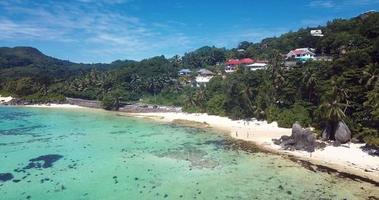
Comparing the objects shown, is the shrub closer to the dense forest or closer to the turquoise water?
the dense forest

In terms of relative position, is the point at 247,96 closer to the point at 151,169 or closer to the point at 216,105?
the point at 216,105

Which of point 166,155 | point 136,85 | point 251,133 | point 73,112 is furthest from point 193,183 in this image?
point 136,85

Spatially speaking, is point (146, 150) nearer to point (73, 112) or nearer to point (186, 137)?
point (186, 137)

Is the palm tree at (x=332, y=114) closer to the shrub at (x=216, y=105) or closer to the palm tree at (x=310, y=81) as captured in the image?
the palm tree at (x=310, y=81)

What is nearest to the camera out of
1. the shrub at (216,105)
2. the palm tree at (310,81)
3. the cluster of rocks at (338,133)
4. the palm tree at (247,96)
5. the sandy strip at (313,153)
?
the sandy strip at (313,153)

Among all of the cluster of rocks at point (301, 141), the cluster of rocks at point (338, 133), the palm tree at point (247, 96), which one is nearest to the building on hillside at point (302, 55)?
the palm tree at point (247, 96)

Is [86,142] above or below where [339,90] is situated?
below

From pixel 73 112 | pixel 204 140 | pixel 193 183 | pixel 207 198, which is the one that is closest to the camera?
pixel 207 198
